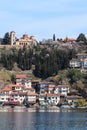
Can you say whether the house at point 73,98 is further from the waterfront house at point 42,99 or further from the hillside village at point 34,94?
the waterfront house at point 42,99

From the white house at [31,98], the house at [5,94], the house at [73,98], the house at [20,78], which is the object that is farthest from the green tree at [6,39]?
the house at [73,98]

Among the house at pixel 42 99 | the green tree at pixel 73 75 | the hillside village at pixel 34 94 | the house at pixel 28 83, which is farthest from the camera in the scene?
the house at pixel 28 83

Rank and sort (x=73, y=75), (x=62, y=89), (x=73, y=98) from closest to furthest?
(x=73, y=98), (x=62, y=89), (x=73, y=75)

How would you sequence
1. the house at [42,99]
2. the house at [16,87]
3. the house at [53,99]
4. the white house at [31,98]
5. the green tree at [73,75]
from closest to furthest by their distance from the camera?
the white house at [31,98] → the house at [42,99] → the house at [53,99] → the green tree at [73,75] → the house at [16,87]

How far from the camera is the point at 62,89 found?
139500 millimetres

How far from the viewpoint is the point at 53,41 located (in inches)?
7062

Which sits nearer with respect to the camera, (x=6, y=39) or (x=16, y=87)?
(x=16, y=87)

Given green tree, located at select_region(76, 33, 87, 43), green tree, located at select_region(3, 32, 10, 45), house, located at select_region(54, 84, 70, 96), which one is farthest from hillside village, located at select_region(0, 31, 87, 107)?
green tree, located at select_region(76, 33, 87, 43)

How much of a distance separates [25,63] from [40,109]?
66.4 ft

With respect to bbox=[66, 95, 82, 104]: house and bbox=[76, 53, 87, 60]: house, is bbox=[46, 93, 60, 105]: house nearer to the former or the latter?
bbox=[66, 95, 82, 104]: house

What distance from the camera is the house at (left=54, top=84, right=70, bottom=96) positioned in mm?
139325

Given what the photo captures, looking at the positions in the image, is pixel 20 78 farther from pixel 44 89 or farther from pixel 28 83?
pixel 44 89

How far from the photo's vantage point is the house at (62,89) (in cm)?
13932

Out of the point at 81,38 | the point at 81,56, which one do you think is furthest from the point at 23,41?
the point at 81,56
